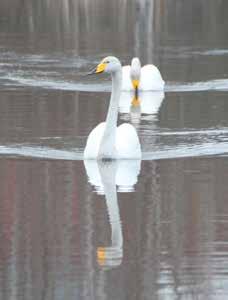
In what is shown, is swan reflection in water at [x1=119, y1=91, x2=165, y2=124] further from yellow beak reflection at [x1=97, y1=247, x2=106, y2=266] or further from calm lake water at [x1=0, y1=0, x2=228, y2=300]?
yellow beak reflection at [x1=97, y1=247, x2=106, y2=266]

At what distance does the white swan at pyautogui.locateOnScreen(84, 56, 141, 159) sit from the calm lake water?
0.16 m

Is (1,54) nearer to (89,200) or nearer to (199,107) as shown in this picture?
(199,107)

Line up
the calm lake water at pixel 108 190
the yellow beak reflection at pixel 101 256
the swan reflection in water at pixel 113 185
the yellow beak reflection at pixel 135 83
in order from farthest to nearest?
the yellow beak reflection at pixel 135 83
the swan reflection in water at pixel 113 185
the yellow beak reflection at pixel 101 256
the calm lake water at pixel 108 190

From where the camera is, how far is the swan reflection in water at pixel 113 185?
32.8 ft

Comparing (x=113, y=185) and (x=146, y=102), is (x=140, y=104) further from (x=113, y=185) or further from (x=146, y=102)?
(x=113, y=185)

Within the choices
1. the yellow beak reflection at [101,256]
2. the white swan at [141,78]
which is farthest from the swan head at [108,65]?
the white swan at [141,78]

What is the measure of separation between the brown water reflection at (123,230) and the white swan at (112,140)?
387mm

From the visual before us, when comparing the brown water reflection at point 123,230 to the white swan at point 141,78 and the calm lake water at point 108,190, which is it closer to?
the calm lake water at point 108,190

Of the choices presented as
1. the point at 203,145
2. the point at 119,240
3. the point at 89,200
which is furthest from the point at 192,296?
the point at 203,145

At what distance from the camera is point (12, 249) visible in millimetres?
10219

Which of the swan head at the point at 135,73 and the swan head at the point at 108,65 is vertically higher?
the swan head at the point at 108,65

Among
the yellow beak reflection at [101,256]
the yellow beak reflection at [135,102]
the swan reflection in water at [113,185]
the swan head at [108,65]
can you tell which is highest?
the swan head at [108,65]

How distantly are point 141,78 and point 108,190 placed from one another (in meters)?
11.6

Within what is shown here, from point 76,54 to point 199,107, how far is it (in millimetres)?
11265
